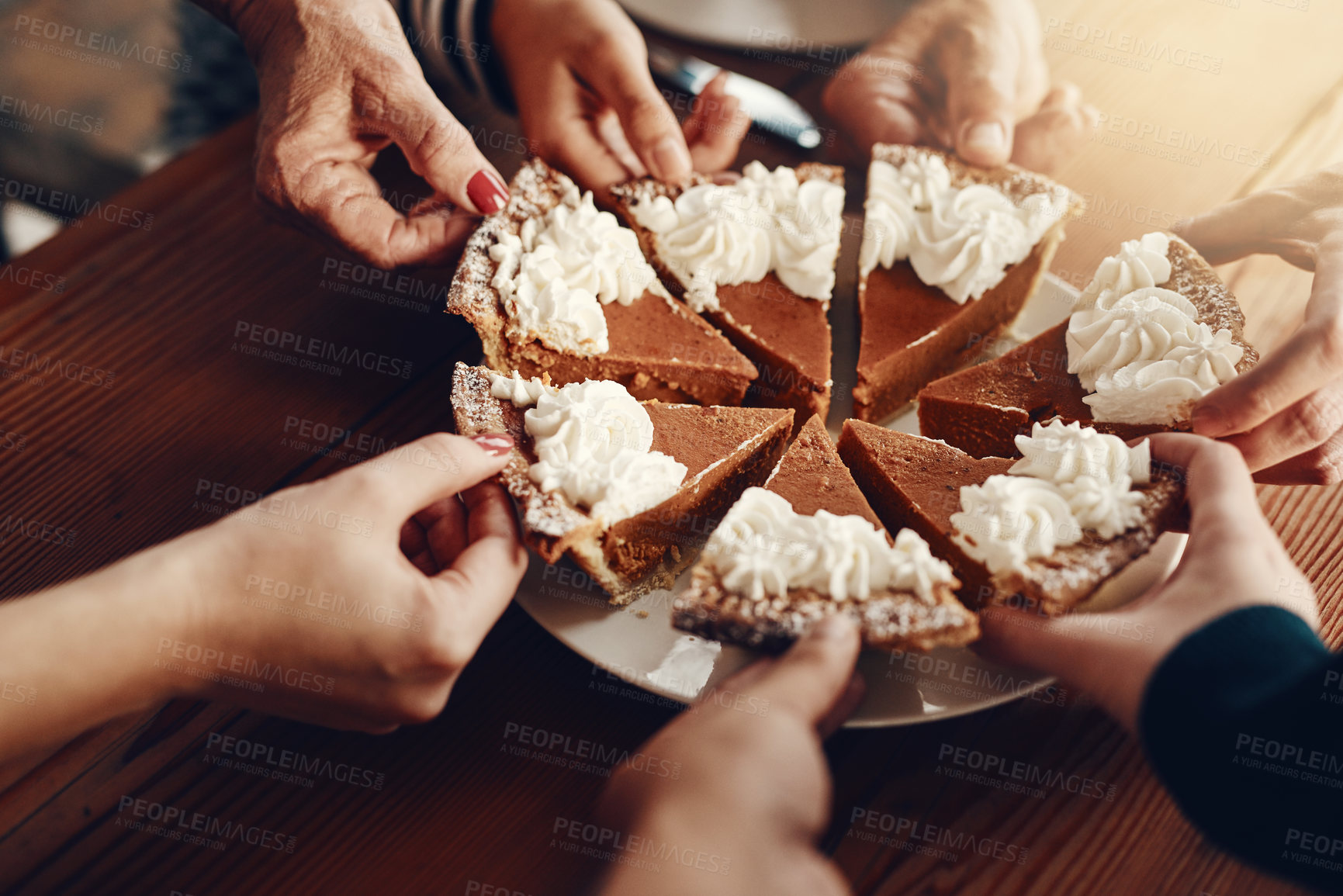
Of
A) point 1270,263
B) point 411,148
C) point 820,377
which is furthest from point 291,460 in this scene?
point 1270,263

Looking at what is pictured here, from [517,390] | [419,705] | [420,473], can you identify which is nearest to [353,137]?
[517,390]

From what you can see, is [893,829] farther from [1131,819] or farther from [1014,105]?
[1014,105]

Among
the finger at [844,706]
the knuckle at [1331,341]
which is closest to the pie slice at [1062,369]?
the knuckle at [1331,341]

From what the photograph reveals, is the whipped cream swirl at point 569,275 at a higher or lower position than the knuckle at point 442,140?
lower

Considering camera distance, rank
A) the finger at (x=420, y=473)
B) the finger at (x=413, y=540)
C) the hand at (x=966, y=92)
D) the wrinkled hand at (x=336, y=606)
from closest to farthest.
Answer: the wrinkled hand at (x=336, y=606) < the finger at (x=420, y=473) < the finger at (x=413, y=540) < the hand at (x=966, y=92)

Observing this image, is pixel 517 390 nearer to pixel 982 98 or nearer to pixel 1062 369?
pixel 1062 369

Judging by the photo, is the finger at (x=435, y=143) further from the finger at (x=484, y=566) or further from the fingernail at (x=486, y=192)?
the finger at (x=484, y=566)
